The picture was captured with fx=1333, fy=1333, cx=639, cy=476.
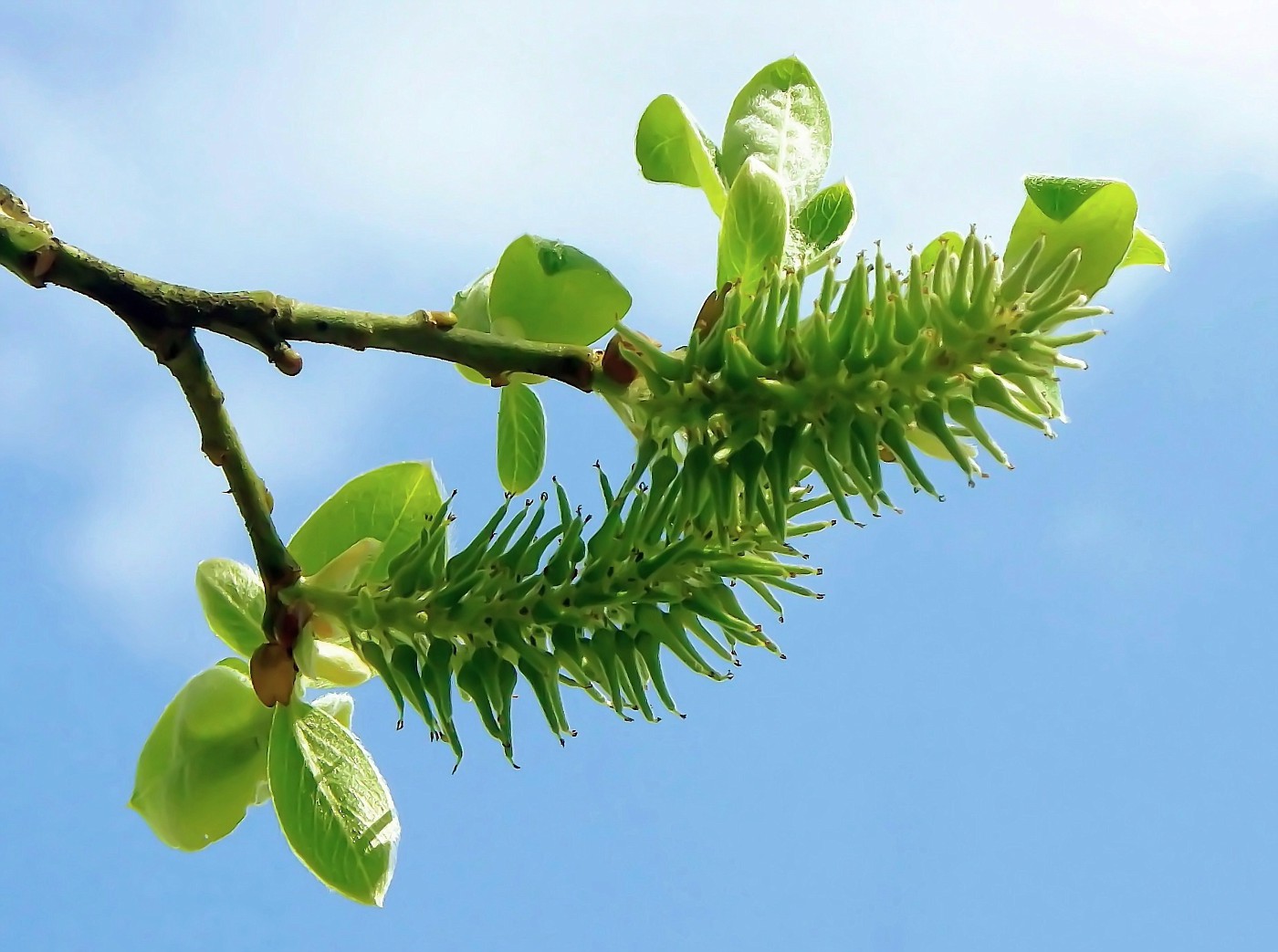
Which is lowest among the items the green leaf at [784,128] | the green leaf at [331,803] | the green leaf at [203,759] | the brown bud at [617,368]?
the green leaf at [331,803]

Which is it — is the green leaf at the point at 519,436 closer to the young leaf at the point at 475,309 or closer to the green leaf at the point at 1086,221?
the young leaf at the point at 475,309

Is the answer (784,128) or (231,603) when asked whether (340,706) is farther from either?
(784,128)

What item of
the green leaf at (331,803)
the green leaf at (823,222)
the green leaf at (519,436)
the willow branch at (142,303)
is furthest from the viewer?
the green leaf at (519,436)

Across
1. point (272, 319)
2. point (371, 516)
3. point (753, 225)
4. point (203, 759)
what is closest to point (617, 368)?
point (753, 225)

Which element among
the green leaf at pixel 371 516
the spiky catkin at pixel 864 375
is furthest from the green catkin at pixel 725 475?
the green leaf at pixel 371 516

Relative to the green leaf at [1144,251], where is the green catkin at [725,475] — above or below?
below

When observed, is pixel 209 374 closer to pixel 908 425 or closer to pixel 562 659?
pixel 562 659

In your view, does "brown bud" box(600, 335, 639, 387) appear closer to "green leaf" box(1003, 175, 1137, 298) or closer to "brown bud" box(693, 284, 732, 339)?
"brown bud" box(693, 284, 732, 339)
